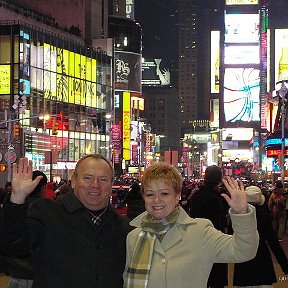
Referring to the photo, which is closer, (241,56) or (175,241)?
(175,241)

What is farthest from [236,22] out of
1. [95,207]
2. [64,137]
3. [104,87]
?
[95,207]

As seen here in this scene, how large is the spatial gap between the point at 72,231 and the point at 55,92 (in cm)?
6585

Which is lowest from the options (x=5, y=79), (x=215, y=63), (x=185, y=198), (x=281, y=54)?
(x=185, y=198)

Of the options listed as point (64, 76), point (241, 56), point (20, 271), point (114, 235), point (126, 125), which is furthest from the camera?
point (241, 56)

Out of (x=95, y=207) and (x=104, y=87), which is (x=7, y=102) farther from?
(x=95, y=207)

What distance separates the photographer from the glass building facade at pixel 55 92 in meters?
61.5

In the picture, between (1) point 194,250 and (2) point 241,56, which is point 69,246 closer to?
(1) point 194,250

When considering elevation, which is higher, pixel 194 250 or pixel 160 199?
pixel 160 199

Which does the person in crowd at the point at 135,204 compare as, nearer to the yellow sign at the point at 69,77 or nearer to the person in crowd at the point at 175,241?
the person in crowd at the point at 175,241

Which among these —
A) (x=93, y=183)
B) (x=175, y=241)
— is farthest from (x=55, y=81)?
(x=175, y=241)

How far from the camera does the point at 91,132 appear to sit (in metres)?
77.9

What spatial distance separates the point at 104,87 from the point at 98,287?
76690 millimetres

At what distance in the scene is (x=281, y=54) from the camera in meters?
145

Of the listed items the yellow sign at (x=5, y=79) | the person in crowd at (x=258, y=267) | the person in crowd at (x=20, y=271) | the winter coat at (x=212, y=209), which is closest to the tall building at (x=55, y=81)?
the yellow sign at (x=5, y=79)
